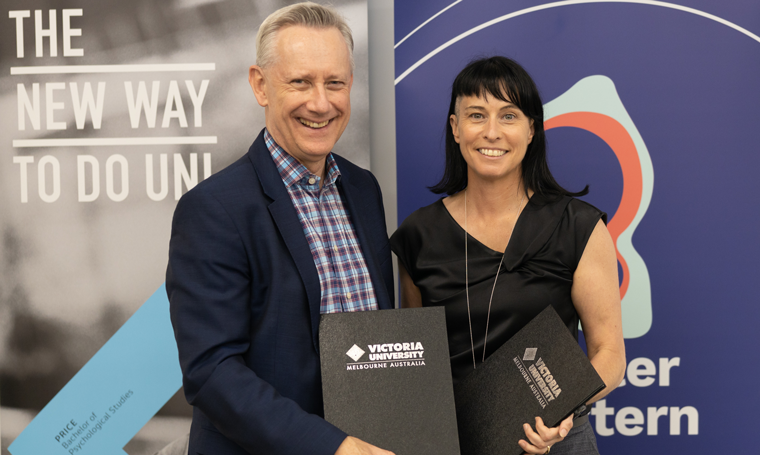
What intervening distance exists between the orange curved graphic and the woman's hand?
1407mm

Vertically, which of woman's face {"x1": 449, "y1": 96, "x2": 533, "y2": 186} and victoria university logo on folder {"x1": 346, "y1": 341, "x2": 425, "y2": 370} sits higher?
woman's face {"x1": 449, "y1": 96, "x2": 533, "y2": 186}

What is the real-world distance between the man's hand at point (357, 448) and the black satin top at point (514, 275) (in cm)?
50

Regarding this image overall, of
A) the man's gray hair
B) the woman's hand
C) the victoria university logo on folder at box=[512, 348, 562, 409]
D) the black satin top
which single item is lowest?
the woman's hand

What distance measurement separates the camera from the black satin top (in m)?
1.67

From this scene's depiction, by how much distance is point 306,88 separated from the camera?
4.89 ft

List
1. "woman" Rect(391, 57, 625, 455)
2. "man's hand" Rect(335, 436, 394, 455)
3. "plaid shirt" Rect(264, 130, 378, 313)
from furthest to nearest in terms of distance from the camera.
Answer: "woman" Rect(391, 57, 625, 455)
"plaid shirt" Rect(264, 130, 378, 313)
"man's hand" Rect(335, 436, 394, 455)

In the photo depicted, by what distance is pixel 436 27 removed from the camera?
2.57 meters

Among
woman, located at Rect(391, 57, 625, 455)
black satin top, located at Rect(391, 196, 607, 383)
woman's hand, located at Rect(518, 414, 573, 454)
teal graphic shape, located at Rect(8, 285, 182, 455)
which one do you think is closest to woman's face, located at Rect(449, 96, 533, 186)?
woman, located at Rect(391, 57, 625, 455)

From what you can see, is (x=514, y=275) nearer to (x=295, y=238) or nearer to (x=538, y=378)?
(x=538, y=378)

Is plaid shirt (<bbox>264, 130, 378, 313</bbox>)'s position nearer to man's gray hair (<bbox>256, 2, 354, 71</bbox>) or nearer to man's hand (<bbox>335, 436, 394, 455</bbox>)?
man's gray hair (<bbox>256, 2, 354, 71</bbox>)

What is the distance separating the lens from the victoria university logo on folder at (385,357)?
53.7 inches

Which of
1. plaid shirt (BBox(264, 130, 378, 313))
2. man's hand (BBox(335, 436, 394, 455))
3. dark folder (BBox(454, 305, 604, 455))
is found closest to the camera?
man's hand (BBox(335, 436, 394, 455))

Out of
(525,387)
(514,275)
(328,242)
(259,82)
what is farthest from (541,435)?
(259,82)

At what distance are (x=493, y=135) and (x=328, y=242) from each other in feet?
2.05
